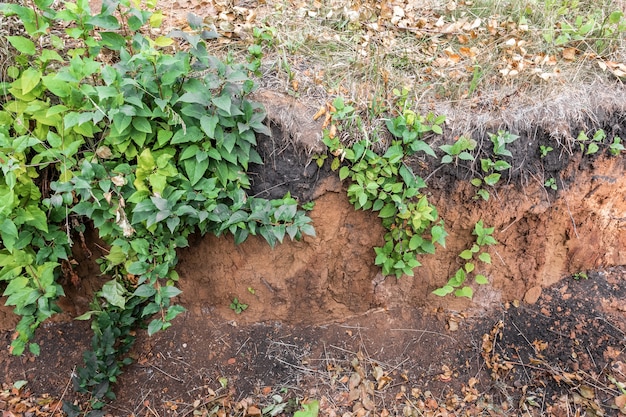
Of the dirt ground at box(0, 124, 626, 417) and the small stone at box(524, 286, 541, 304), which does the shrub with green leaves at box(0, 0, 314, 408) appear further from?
the small stone at box(524, 286, 541, 304)

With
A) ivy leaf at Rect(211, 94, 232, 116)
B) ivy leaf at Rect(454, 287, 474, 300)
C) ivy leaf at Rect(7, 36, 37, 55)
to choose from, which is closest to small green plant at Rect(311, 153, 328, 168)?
ivy leaf at Rect(211, 94, 232, 116)

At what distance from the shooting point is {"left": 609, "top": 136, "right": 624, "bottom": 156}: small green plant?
276 cm

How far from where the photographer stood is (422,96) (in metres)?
2.78

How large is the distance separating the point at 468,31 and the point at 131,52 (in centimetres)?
225

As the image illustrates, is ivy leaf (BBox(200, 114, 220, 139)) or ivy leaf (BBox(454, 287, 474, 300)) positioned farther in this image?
ivy leaf (BBox(454, 287, 474, 300))

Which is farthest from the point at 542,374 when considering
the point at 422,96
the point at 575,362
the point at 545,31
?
the point at 545,31

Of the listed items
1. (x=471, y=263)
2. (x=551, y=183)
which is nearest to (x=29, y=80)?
(x=471, y=263)

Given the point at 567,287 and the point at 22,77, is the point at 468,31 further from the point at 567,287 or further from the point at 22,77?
the point at 22,77

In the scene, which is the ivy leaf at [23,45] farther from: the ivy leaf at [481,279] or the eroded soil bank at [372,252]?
the ivy leaf at [481,279]

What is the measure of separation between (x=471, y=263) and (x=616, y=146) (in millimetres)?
1135

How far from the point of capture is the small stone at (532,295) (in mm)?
3168

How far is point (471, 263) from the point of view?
9.77 ft

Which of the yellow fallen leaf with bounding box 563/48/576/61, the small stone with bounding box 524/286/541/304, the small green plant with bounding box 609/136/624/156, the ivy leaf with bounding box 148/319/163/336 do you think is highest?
the yellow fallen leaf with bounding box 563/48/576/61

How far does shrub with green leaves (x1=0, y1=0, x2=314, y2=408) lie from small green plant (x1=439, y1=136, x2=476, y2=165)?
2.92 feet
